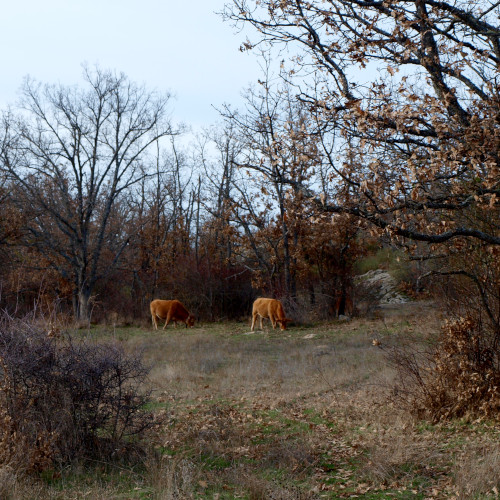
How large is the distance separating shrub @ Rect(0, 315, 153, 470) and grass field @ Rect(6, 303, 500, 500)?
0.32 m

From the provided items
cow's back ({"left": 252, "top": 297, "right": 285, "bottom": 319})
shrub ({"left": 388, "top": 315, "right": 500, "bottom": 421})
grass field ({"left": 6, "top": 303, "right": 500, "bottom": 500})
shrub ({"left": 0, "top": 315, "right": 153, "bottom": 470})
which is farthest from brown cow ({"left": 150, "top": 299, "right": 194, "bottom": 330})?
shrub ({"left": 0, "top": 315, "right": 153, "bottom": 470})

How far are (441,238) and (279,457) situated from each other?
3435 millimetres

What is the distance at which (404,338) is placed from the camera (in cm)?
1109

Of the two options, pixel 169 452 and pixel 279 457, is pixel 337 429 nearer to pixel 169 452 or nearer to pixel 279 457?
pixel 279 457

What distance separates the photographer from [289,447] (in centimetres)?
816

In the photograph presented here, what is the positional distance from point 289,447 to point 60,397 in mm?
2987

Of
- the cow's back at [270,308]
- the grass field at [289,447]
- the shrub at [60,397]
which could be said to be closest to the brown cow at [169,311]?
the cow's back at [270,308]

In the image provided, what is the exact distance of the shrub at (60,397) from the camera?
22.9 ft

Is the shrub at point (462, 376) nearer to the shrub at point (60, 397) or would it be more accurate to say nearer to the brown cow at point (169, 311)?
the shrub at point (60, 397)

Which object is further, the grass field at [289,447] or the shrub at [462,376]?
the shrub at [462,376]

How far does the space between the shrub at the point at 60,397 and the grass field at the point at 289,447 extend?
1.06 ft

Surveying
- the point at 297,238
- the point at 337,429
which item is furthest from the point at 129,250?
the point at 337,429

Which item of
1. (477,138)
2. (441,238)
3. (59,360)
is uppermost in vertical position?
(477,138)

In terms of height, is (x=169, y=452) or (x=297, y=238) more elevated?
(x=297, y=238)
